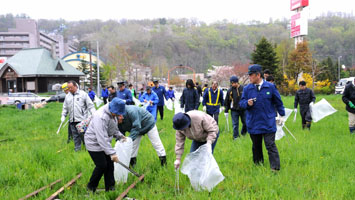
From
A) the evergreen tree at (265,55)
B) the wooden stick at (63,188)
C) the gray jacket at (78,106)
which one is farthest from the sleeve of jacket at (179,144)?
the evergreen tree at (265,55)

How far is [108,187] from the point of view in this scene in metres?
4.16

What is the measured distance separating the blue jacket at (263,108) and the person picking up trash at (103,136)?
2.18 m

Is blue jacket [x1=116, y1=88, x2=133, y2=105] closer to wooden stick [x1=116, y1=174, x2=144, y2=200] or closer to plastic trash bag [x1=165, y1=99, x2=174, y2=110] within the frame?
wooden stick [x1=116, y1=174, x2=144, y2=200]

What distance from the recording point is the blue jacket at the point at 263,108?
15.0ft

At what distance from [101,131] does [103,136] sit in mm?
71

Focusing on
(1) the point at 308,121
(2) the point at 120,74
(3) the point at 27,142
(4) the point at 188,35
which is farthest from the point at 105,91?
(4) the point at 188,35

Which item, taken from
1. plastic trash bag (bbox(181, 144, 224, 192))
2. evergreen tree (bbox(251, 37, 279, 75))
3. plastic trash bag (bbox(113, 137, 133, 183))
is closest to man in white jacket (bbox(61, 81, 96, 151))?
plastic trash bag (bbox(113, 137, 133, 183))

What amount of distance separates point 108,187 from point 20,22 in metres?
100

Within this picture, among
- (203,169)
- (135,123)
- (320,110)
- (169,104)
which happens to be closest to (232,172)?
(203,169)

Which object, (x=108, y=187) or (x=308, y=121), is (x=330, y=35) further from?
(x=108, y=187)

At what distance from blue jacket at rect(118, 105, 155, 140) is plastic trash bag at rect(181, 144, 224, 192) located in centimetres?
120

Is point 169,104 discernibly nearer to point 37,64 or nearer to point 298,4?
point 37,64

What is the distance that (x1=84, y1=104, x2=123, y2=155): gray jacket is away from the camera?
369 cm

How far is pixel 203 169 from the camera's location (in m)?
3.80
